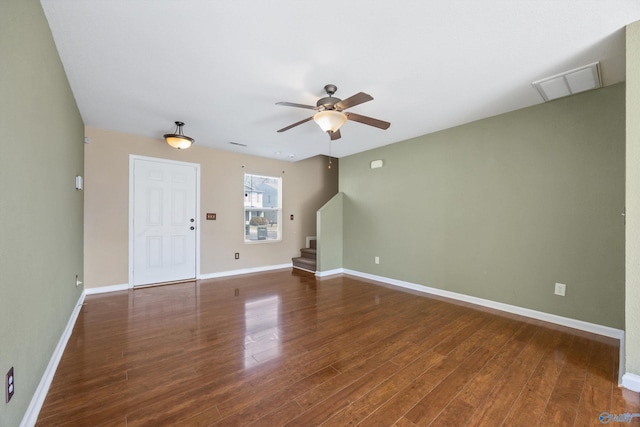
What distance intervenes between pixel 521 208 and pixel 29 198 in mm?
4516

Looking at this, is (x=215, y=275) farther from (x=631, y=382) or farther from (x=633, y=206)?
(x=633, y=206)

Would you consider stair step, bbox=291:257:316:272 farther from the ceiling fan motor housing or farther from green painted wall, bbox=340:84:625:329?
the ceiling fan motor housing

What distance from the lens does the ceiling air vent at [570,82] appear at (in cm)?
237

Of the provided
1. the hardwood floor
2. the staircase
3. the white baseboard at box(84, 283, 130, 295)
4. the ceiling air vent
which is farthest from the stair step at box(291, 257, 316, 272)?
the ceiling air vent

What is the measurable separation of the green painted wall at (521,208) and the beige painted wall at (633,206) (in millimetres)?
1012

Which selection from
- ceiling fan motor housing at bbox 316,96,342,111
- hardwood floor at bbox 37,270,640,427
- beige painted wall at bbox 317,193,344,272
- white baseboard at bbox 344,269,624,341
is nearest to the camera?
hardwood floor at bbox 37,270,640,427

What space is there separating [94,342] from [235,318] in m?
1.28

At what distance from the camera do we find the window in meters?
5.58

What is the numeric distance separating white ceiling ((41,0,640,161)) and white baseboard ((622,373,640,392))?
246cm

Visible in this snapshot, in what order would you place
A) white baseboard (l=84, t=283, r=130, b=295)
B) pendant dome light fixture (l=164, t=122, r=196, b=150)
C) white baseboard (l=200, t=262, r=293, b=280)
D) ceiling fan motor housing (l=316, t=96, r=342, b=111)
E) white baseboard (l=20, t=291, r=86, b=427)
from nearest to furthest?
1. white baseboard (l=20, t=291, r=86, b=427)
2. ceiling fan motor housing (l=316, t=96, r=342, b=111)
3. pendant dome light fixture (l=164, t=122, r=196, b=150)
4. white baseboard (l=84, t=283, r=130, b=295)
5. white baseboard (l=200, t=262, r=293, b=280)

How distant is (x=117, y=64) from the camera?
7.63 ft

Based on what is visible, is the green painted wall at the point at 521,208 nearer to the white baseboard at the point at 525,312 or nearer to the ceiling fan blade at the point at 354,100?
the white baseboard at the point at 525,312

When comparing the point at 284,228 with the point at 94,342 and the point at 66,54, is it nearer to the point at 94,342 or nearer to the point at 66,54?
the point at 94,342

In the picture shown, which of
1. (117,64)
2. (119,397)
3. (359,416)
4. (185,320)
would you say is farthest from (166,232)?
(359,416)
